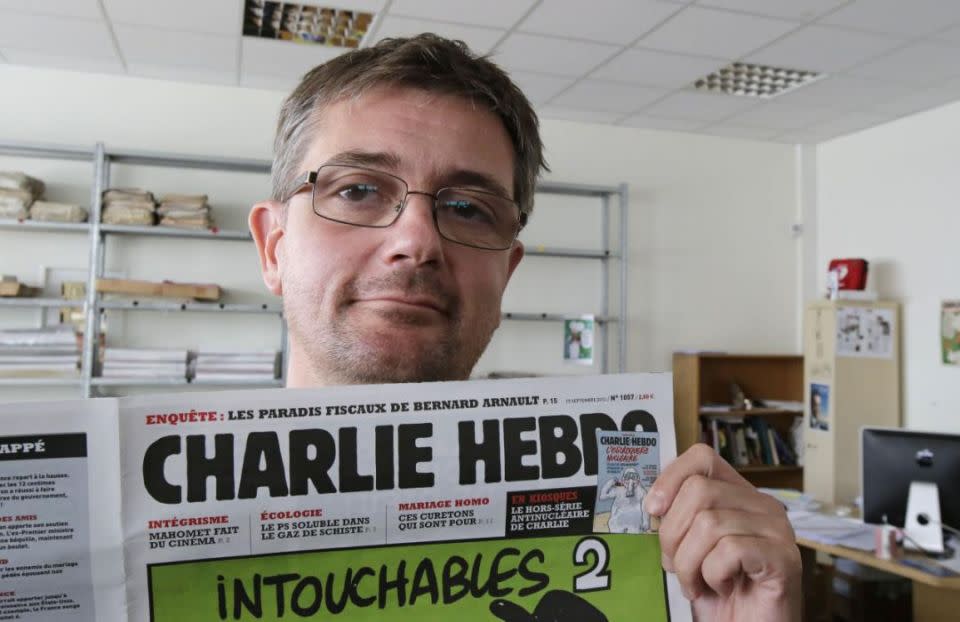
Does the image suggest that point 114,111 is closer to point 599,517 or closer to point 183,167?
point 183,167

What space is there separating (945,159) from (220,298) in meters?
4.32

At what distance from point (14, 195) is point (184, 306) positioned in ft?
3.17

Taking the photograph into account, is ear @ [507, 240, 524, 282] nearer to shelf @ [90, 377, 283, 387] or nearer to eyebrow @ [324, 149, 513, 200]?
eyebrow @ [324, 149, 513, 200]

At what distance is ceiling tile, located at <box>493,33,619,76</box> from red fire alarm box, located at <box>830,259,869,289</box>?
215 centimetres

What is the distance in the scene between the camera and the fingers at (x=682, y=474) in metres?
0.72

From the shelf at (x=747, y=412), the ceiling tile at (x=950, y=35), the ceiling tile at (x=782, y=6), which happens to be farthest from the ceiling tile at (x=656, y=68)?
the shelf at (x=747, y=412)

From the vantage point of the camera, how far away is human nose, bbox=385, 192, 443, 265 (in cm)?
84

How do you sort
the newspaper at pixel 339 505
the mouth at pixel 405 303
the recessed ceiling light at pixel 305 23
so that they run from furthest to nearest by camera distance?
the recessed ceiling light at pixel 305 23 < the mouth at pixel 405 303 < the newspaper at pixel 339 505

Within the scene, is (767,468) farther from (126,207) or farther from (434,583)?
(434,583)

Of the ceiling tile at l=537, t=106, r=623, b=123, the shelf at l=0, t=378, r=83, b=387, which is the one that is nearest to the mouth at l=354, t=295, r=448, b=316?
the shelf at l=0, t=378, r=83, b=387

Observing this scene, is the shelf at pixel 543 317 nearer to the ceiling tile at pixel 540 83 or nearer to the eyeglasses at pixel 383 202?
the ceiling tile at pixel 540 83

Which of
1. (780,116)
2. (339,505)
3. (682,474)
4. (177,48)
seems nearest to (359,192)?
(339,505)

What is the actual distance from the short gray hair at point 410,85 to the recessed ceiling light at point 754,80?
10.9 feet

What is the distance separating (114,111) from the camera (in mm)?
4109
